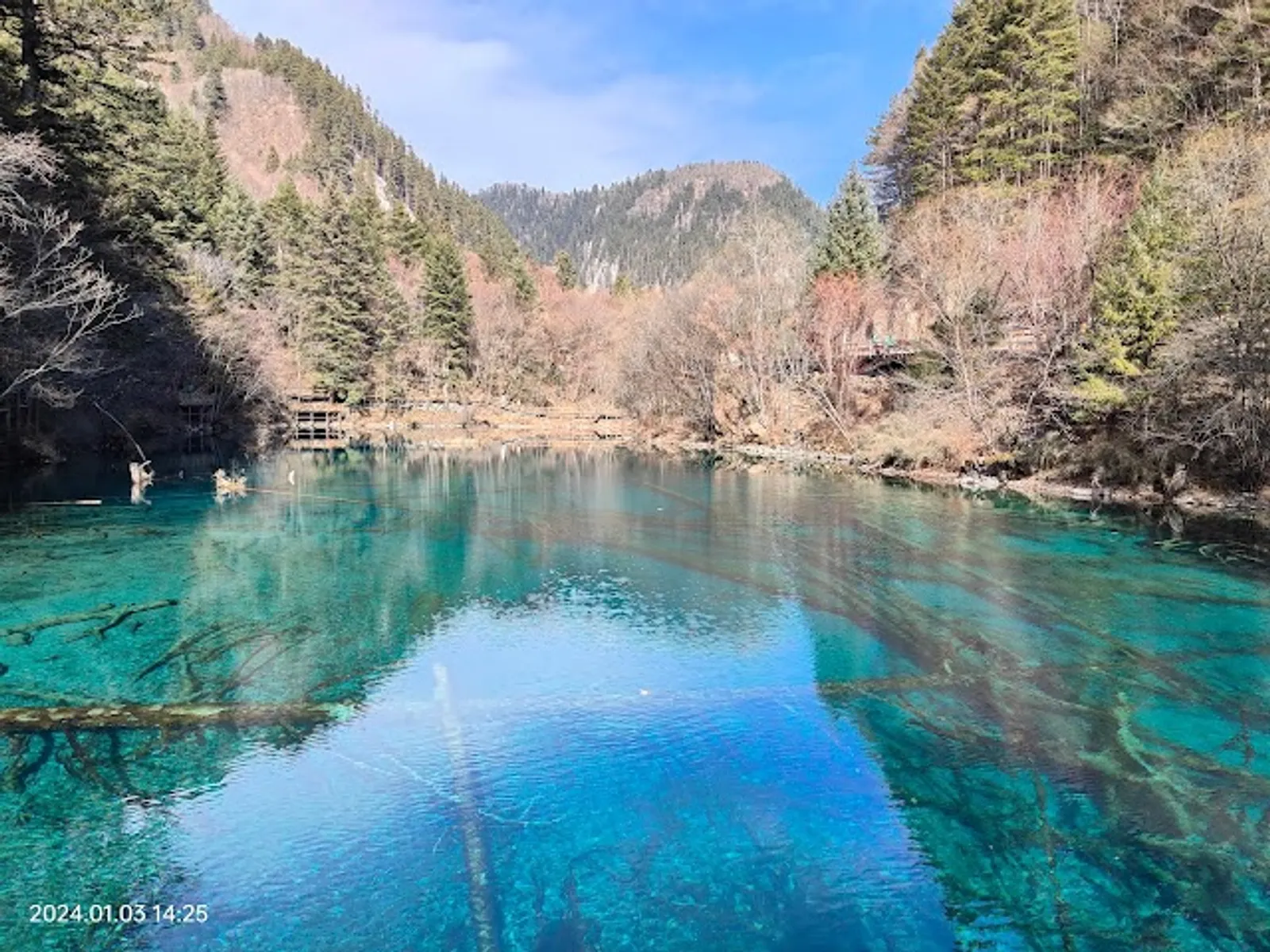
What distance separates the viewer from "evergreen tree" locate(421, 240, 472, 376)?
Answer: 2985 inches

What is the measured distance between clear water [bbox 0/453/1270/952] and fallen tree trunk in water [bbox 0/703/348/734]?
96 millimetres

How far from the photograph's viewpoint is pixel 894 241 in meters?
47.5

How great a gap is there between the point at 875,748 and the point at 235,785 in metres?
6.57

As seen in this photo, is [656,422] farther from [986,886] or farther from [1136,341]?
[986,886]

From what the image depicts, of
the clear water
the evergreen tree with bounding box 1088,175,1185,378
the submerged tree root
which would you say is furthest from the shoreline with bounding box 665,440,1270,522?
the submerged tree root

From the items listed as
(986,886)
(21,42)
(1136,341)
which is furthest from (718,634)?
(21,42)

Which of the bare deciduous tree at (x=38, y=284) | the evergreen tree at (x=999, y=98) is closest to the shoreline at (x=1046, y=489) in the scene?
the evergreen tree at (x=999, y=98)

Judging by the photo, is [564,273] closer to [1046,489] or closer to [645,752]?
[1046,489]

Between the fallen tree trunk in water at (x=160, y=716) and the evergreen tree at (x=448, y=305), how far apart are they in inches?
2672

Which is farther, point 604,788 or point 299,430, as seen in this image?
point 299,430

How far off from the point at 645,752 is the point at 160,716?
549 cm

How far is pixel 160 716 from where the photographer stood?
9719mm

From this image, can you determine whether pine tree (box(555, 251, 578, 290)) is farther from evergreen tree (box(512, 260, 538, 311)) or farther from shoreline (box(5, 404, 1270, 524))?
shoreline (box(5, 404, 1270, 524))

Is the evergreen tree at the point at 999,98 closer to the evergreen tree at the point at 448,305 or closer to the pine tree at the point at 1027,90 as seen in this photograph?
the pine tree at the point at 1027,90
